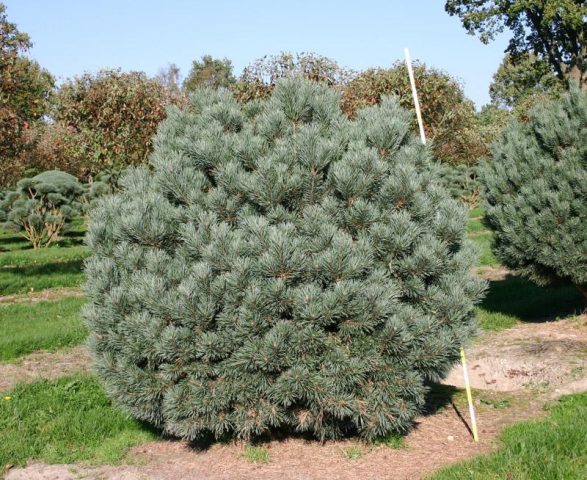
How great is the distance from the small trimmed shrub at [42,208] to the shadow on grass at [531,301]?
41.5 feet

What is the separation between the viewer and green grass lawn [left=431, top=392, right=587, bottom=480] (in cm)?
429

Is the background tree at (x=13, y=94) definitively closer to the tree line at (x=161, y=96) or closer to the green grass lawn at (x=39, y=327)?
the tree line at (x=161, y=96)

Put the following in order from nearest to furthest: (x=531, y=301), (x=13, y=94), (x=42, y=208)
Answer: (x=531, y=301), (x=13, y=94), (x=42, y=208)

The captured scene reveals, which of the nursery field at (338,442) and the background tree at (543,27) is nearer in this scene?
the nursery field at (338,442)

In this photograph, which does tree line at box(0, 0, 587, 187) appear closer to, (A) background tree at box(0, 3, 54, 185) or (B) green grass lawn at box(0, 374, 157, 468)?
(A) background tree at box(0, 3, 54, 185)

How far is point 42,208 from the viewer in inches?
802

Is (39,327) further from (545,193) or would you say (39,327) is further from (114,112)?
(114,112)

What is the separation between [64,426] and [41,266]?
31.5 ft

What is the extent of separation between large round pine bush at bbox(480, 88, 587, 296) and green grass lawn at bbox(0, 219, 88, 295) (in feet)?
25.0

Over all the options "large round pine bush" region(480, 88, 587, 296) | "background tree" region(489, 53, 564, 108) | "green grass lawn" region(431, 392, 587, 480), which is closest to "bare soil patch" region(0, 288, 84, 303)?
"large round pine bush" region(480, 88, 587, 296)

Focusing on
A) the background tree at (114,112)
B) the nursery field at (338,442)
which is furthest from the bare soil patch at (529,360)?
the background tree at (114,112)

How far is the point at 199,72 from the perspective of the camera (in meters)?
64.2

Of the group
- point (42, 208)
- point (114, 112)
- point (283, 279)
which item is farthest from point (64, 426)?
point (42, 208)

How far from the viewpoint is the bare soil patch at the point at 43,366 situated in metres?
6.95
